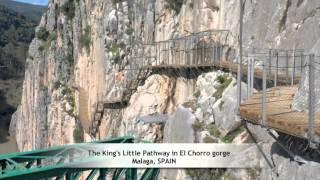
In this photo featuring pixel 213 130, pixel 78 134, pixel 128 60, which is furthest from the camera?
pixel 78 134

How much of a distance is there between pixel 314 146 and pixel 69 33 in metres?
41.5

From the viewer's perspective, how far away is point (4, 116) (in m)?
94.0

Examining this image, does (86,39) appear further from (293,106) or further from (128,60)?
(293,106)

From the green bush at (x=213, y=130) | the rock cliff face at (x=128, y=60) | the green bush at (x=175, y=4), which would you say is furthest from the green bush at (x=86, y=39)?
the green bush at (x=213, y=130)

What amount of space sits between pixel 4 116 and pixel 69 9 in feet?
167

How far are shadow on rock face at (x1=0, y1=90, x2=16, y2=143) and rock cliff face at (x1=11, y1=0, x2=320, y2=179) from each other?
21.3 meters

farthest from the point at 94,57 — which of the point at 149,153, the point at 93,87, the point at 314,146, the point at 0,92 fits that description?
the point at 0,92

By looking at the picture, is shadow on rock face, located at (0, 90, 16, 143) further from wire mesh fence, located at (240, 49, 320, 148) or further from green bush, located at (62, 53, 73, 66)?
wire mesh fence, located at (240, 49, 320, 148)

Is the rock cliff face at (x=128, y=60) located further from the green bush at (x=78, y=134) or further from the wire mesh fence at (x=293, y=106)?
the wire mesh fence at (x=293, y=106)

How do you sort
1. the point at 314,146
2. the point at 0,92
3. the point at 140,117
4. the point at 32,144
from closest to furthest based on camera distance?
the point at 314,146 → the point at 140,117 → the point at 32,144 → the point at 0,92

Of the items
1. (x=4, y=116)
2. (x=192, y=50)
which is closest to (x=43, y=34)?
(x=192, y=50)

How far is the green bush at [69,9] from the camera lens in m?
47.2

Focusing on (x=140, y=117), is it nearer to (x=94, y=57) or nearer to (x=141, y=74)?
(x=141, y=74)

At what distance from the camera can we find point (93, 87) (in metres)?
38.9
